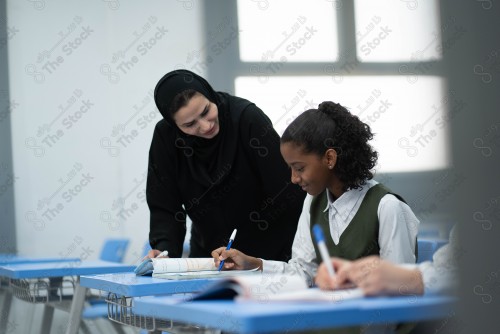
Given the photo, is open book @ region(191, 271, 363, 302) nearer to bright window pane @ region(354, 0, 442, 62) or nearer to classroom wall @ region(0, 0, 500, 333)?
bright window pane @ region(354, 0, 442, 62)

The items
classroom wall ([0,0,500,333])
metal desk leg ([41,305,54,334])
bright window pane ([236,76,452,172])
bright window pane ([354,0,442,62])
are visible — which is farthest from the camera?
classroom wall ([0,0,500,333])

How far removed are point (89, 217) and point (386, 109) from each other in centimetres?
223

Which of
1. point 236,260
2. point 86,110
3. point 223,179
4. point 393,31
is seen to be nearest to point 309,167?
point 236,260

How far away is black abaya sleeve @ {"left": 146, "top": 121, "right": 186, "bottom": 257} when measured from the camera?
2275 mm

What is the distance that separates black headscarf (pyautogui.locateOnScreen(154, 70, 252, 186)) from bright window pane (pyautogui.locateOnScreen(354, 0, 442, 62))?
76.8 inches

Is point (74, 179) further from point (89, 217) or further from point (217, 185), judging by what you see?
point (217, 185)

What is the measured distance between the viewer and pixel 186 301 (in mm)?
1147

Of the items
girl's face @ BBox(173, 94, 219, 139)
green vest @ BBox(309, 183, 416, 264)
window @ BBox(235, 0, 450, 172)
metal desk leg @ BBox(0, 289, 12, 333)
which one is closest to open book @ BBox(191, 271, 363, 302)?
green vest @ BBox(309, 183, 416, 264)

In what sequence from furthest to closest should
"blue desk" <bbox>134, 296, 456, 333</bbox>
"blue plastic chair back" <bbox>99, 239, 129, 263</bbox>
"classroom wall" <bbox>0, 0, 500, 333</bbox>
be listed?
"classroom wall" <bbox>0, 0, 500, 333</bbox> → "blue plastic chair back" <bbox>99, 239, 129, 263</bbox> → "blue desk" <bbox>134, 296, 456, 333</bbox>

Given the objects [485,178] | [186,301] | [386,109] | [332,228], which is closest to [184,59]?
[386,109]

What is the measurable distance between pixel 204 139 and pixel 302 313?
4.40 ft

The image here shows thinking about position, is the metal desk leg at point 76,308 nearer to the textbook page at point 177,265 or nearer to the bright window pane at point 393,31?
the textbook page at point 177,265

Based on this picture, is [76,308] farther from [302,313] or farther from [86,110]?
[86,110]

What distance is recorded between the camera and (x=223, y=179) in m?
2.17
